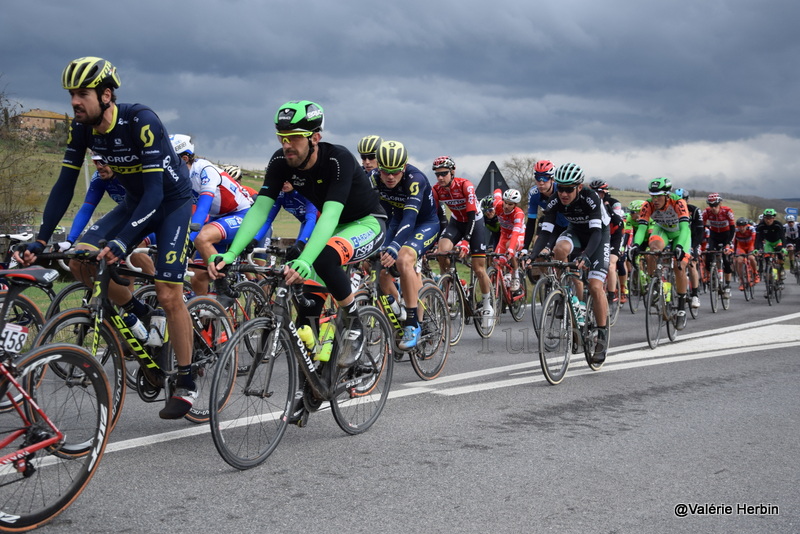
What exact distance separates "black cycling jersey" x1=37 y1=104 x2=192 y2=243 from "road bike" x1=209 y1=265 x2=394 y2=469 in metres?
0.94

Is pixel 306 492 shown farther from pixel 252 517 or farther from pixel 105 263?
pixel 105 263

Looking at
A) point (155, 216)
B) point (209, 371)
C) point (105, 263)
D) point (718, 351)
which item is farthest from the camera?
point (718, 351)

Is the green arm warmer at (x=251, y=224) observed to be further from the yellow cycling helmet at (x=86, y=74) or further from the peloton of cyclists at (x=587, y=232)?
the peloton of cyclists at (x=587, y=232)

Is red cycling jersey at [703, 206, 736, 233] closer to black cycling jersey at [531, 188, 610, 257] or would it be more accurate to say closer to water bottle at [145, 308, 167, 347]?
black cycling jersey at [531, 188, 610, 257]

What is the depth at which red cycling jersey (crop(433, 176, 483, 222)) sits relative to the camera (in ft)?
34.9

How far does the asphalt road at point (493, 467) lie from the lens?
3.84 meters

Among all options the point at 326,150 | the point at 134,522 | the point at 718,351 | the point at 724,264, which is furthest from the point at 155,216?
the point at 724,264

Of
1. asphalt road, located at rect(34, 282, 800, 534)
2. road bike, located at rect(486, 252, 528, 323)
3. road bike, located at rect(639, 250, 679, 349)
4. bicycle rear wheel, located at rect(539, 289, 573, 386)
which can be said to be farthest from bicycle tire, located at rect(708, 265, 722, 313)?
bicycle rear wheel, located at rect(539, 289, 573, 386)

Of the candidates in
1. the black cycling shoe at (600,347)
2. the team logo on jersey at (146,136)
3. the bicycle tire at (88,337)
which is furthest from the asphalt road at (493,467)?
the team logo on jersey at (146,136)

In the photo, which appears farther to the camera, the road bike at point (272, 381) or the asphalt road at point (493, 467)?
the road bike at point (272, 381)

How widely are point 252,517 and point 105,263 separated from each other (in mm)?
1728

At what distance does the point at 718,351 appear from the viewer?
1015 centimetres

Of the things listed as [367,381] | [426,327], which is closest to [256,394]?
[367,381]

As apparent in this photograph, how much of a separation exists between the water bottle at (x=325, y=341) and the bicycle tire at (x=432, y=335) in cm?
244
